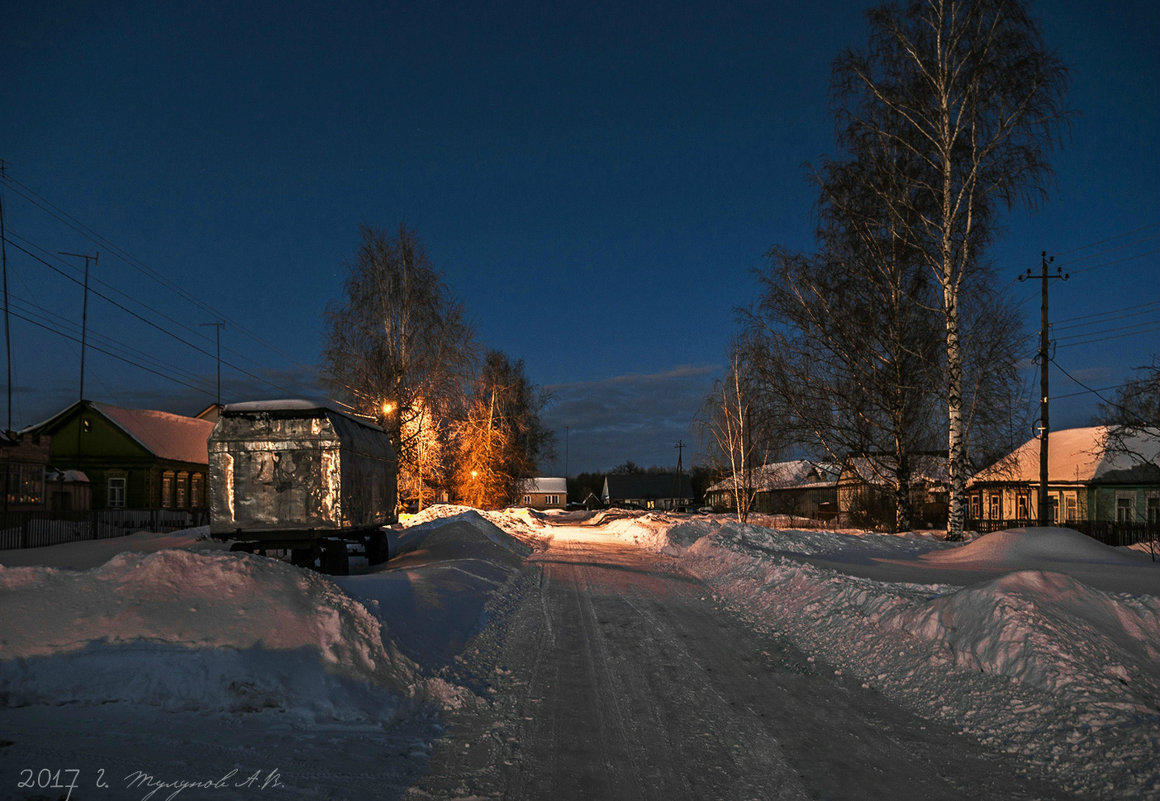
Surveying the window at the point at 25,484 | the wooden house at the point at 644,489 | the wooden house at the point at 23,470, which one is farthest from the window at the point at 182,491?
the wooden house at the point at 644,489

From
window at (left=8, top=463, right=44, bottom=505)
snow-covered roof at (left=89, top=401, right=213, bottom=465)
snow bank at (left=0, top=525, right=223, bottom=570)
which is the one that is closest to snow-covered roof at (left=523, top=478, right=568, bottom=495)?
snow-covered roof at (left=89, top=401, right=213, bottom=465)

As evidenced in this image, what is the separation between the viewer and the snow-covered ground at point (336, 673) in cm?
454

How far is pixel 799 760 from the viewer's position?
192 inches

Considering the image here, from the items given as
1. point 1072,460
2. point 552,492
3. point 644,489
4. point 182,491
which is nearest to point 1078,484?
point 1072,460

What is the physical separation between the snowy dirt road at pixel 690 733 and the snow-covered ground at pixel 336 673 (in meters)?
0.29

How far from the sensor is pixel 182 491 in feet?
156

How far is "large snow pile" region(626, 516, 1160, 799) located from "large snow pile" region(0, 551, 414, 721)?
471cm

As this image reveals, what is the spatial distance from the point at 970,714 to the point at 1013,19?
18245 millimetres

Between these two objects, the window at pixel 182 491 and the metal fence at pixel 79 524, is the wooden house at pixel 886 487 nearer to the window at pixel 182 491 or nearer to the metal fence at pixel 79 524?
the metal fence at pixel 79 524

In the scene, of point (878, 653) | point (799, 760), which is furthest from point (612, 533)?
point (799, 760)

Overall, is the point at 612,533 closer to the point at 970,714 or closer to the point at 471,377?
the point at 471,377

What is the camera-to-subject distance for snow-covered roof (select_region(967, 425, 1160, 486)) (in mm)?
35969

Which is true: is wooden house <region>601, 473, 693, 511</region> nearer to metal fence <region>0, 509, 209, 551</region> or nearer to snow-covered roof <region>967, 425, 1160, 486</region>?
snow-covered roof <region>967, 425, 1160, 486</region>

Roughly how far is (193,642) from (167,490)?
1793 inches
